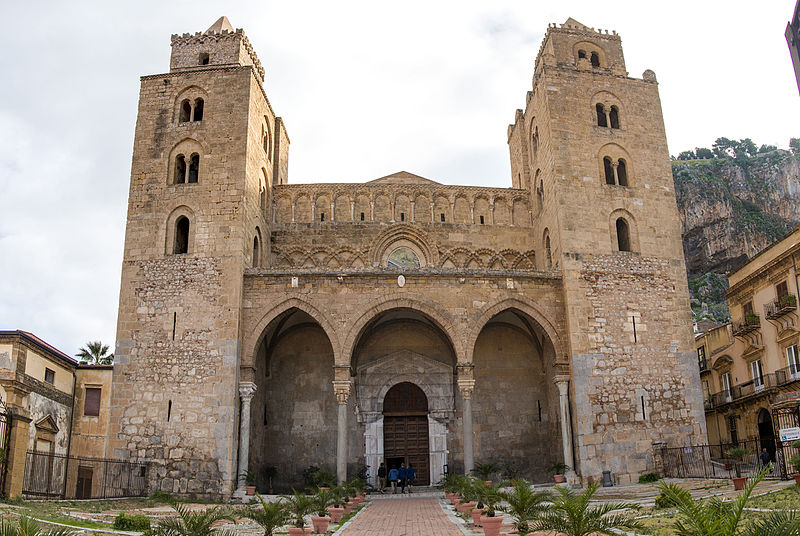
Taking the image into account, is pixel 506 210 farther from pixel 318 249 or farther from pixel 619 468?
pixel 619 468

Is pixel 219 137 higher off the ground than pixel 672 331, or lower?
higher

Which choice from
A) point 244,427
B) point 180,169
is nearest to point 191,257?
point 180,169

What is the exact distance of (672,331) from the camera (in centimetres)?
2362

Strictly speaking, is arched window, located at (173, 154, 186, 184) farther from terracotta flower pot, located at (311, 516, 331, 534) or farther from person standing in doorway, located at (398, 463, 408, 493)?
terracotta flower pot, located at (311, 516, 331, 534)

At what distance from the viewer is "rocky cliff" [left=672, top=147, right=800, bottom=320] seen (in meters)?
62.5

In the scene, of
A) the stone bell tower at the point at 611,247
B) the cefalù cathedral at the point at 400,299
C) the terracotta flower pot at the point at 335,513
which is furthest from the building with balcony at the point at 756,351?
the terracotta flower pot at the point at 335,513

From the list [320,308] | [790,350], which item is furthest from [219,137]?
[790,350]

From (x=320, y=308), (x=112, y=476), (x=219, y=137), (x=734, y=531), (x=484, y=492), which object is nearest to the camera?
(x=734, y=531)

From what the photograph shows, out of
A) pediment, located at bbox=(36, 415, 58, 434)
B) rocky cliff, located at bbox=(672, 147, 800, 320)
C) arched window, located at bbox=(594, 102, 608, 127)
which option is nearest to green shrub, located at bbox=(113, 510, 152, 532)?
pediment, located at bbox=(36, 415, 58, 434)

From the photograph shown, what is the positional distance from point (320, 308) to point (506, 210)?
974 centimetres

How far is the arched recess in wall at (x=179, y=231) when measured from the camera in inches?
923

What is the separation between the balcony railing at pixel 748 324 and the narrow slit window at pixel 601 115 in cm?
1109

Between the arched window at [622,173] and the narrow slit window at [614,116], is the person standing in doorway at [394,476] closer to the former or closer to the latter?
→ the arched window at [622,173]

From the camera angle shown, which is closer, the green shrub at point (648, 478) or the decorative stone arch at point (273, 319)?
the green shrub at point (648, 478)
